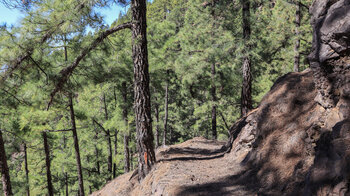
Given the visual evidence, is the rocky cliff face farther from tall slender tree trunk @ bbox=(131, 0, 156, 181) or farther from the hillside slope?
tall slender tree trunk @ bbox=(131, 0, 156, 181)

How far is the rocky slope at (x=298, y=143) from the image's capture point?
112 inches

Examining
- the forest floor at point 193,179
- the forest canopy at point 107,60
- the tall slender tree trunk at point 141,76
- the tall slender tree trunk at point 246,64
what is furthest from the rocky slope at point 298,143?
the tall slender tree trunk at point 246,64

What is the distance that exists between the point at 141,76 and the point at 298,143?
378cm

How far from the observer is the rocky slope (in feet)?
9.36

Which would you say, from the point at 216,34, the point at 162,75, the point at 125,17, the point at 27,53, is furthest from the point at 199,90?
the point at 27,53

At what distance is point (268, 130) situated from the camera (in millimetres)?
5539

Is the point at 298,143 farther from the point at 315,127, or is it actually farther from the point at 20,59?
the point at 20,59

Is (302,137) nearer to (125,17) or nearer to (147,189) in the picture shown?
(147,189)

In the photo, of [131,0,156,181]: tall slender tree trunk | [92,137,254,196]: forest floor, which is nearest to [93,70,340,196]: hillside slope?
[92,137,254,196]: forest floor

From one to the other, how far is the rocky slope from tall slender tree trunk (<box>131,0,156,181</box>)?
0.90m

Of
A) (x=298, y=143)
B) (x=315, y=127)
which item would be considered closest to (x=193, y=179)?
(x=298, y=143)

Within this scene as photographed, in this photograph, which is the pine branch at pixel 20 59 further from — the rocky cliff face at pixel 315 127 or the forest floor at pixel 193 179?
the rocky cliff face at pixel 315 127

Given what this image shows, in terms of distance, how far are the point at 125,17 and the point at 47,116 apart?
3.71 metres

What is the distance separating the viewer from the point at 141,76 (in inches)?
Answer: 220
